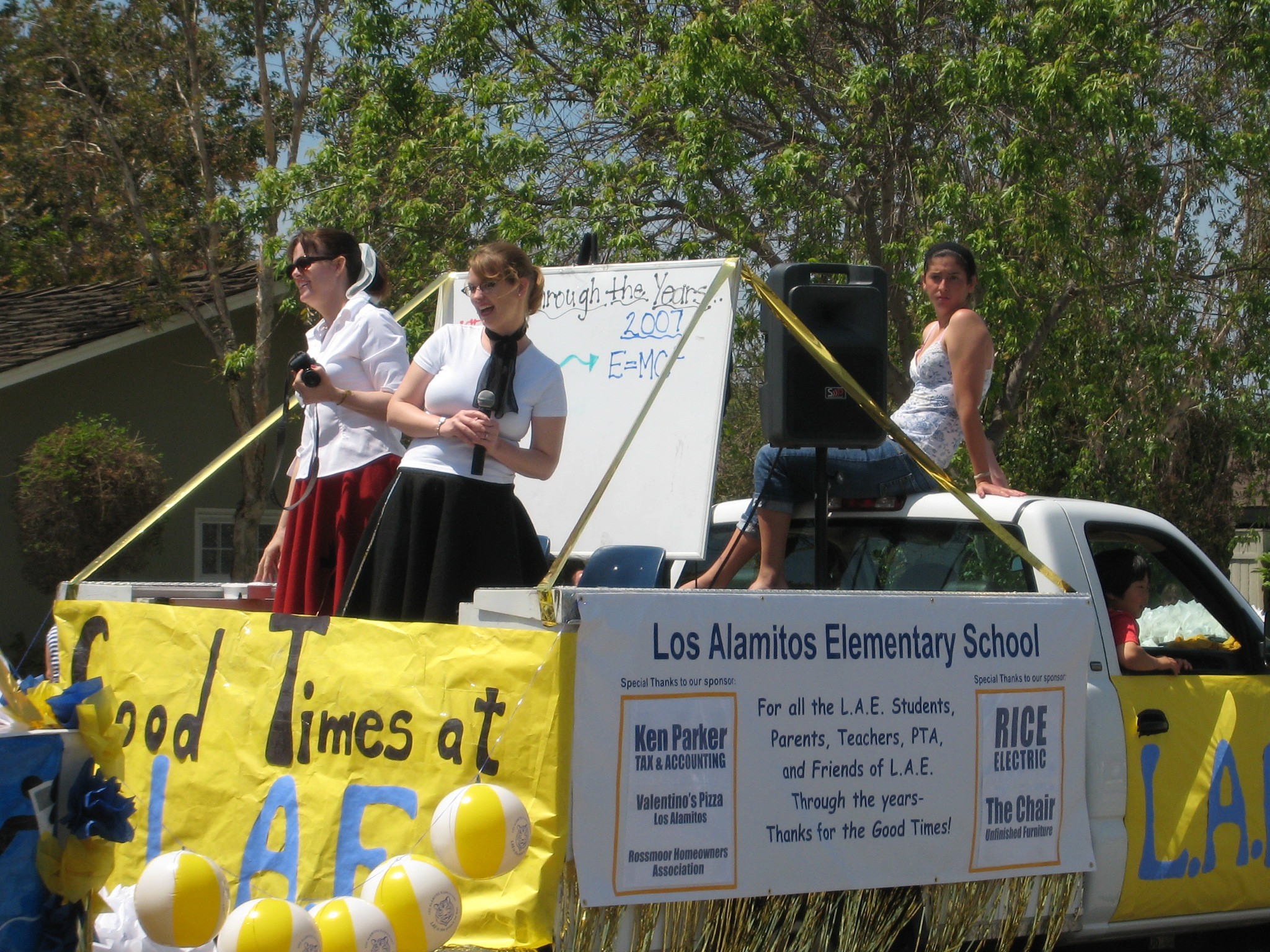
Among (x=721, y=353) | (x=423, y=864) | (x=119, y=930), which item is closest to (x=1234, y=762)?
(x=721, y=353)

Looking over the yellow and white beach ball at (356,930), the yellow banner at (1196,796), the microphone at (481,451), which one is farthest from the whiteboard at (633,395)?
the yellow and white beach ball at (356,930)

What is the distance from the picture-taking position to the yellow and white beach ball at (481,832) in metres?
2.62

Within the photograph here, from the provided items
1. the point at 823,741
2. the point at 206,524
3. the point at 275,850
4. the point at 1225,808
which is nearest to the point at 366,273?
the point at 275,850

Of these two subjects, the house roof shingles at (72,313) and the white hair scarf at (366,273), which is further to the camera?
the house roof shingles at (72,313)

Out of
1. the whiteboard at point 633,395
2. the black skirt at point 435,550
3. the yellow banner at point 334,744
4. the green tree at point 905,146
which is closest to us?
the yellow banner at point 334,744

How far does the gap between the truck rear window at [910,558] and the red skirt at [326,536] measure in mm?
1477

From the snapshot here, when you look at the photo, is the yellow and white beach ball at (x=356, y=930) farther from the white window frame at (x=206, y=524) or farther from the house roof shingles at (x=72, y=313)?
the white window frame at (x=206, y=524)

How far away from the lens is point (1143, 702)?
4.03 meters

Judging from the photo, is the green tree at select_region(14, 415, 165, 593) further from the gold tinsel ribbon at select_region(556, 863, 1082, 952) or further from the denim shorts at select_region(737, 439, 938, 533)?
the gold tinsel ribbon at select_region(556, 863, 1082, 952)

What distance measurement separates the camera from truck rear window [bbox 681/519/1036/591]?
13.7 feet

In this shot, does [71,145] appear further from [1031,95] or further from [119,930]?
[119,930]

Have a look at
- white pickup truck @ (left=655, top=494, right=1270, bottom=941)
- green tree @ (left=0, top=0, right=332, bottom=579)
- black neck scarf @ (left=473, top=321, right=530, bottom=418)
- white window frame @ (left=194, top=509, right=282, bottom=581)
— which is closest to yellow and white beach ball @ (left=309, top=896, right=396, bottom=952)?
black neck scarf @ (left=473, top=321, right=530, bottom=418)

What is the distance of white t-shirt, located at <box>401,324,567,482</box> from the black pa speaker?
75cm

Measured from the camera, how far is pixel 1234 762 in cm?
424
